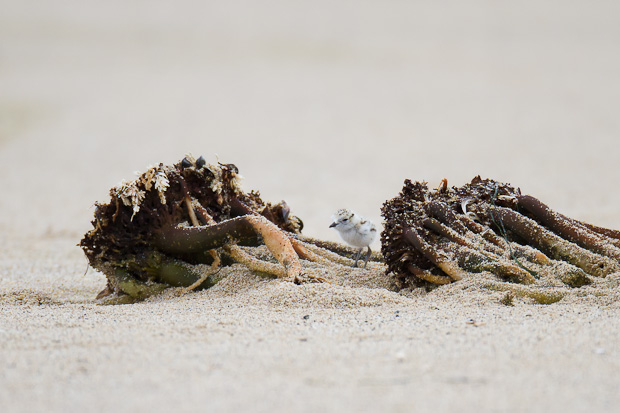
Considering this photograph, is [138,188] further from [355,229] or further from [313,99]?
[313,99]

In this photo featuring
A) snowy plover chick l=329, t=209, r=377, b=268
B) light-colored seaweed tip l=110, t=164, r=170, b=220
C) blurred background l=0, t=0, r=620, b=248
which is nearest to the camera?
light-colored seaweed tip l=110, t=164, r=170, b=220

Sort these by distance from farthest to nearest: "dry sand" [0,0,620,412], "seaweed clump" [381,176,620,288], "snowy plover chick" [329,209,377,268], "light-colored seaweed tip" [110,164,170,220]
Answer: "snowy plover chick" [329,209,377,268] < "light-colored seaweed tip" [110,164,170,220] < "seaweed clump" [381,176,620,288] < "dry sand" [0,0,620,412]

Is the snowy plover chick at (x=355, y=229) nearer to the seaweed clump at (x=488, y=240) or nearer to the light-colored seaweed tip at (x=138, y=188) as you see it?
the seaweed clump at (x=488, y=240)

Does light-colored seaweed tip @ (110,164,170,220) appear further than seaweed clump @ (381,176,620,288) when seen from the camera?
Yes

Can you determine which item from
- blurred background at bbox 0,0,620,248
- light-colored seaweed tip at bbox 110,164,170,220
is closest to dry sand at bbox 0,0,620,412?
blurred background at bbox 0,0,620,248

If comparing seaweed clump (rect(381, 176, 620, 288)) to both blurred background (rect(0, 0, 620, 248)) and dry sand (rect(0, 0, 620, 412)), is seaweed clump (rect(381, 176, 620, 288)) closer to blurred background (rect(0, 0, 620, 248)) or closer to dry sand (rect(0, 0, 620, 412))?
dry sand (rect(0, 0, 620, 412))

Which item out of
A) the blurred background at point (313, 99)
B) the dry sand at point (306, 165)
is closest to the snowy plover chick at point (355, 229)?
the dry sand at point (306, 165)
